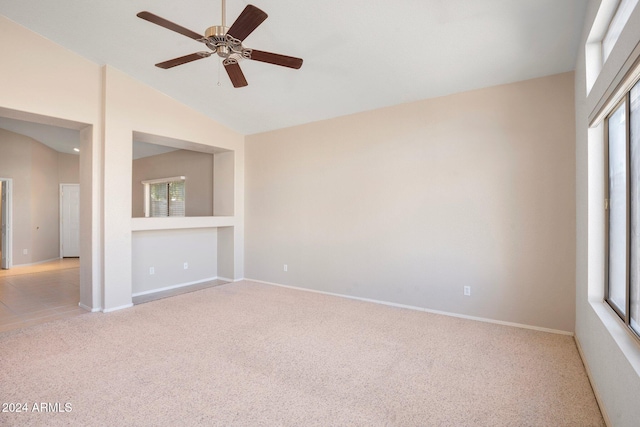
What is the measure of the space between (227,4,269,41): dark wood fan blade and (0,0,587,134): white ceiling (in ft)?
2.64

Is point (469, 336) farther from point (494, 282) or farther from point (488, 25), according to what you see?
point (488, 25)

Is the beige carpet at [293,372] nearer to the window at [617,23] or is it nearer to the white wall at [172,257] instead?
the white wall at [172,257]

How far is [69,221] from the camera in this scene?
8.39 meters

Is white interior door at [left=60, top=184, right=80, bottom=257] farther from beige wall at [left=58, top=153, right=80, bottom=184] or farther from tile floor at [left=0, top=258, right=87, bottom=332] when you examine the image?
tile floor at [left=0, top=258, right=87, bottom=332]

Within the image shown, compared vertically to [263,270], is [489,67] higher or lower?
higher

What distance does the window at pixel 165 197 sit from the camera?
22.2ft

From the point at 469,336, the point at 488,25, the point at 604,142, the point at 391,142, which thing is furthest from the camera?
the point at 391,142

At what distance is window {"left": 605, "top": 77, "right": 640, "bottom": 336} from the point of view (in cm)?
169

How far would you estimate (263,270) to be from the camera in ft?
18.4

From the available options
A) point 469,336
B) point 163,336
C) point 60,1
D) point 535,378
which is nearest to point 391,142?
point 469,336

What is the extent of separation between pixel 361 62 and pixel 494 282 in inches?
112

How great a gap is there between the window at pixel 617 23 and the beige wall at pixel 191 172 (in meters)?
5.65

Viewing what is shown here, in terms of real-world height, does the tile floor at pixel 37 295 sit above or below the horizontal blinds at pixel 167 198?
below

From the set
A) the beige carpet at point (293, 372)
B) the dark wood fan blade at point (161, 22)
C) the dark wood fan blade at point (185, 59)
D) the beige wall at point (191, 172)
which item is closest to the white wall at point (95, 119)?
the beige carpet at point (293, 372)
